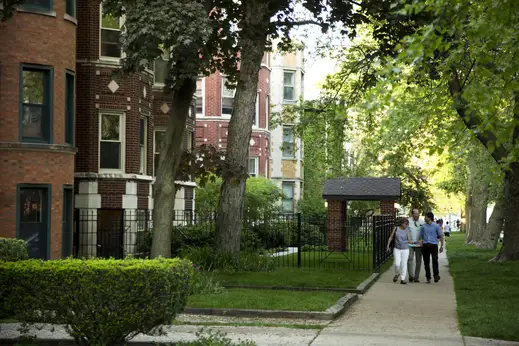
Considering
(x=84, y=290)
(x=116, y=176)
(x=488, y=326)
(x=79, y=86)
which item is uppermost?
(x=79, y=86)

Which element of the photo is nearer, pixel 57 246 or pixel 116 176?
pixel 57 246

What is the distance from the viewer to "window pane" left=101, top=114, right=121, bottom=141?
92.0 feet

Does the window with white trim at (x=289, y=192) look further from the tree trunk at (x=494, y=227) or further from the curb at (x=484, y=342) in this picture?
the curb at (x=484, y=342)

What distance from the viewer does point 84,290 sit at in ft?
34.0

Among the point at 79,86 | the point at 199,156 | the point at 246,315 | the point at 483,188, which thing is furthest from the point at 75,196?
the point at 483,188

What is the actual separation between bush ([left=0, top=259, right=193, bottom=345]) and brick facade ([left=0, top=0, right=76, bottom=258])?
12312 mm

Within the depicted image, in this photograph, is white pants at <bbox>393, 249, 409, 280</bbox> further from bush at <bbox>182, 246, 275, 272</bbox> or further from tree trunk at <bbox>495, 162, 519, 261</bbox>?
tree trunk at <bbox>495, 162, 519, 261</bbox>

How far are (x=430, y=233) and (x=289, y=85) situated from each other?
32575 millimetres

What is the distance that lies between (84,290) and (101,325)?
46 centimetres

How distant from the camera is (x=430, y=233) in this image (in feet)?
81.1

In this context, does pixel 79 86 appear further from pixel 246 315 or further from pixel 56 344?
pixel 56 344

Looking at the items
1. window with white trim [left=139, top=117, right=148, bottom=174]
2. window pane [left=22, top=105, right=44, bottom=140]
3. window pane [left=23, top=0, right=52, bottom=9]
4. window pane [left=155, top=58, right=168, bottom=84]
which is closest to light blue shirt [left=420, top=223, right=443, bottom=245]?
window with white trim [left=139, top=117, right=148, bottom=174]

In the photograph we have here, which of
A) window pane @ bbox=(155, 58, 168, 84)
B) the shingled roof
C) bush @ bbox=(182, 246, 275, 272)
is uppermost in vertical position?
window pane @ bbox=(155, 58, 168, 84)

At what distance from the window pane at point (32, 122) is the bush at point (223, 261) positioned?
5.00 metres
